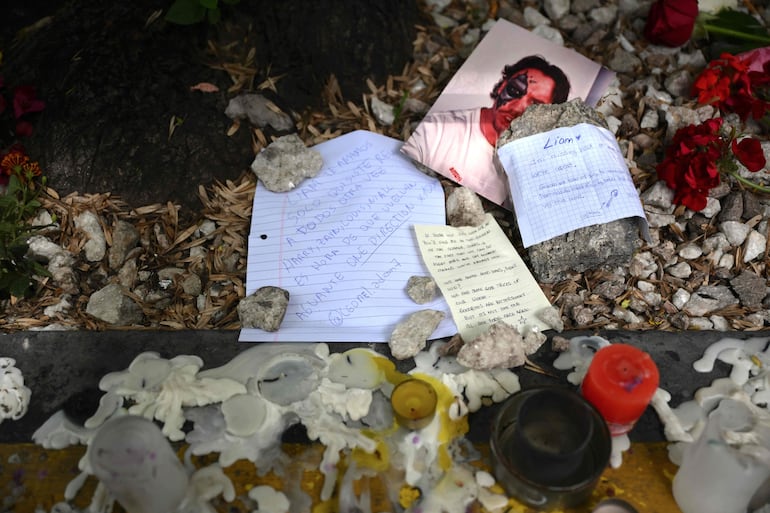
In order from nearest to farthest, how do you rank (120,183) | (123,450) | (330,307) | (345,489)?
1. (123,450)
2. (345,489)
3. (330,307)
4. (120,183)

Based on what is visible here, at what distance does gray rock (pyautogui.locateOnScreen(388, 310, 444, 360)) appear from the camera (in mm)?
1241

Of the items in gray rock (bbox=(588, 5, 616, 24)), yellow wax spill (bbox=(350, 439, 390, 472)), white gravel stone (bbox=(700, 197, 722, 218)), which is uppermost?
gray rock (bbox=(588, 5, 616, 24))

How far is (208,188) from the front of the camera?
1.51m

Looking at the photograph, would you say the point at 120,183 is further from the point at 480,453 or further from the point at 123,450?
the point at 480,453

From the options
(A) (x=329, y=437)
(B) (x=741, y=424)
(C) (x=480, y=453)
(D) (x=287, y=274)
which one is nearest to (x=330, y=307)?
(D) (x=287, y=274)

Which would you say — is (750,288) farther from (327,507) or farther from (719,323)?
(327,507)

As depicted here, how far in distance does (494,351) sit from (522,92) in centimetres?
72

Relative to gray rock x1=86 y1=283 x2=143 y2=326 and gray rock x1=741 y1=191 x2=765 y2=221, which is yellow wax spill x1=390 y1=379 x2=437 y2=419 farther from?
gray rock x1=741 y1=191 x2=765 y2=221

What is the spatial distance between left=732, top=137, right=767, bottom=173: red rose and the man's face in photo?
1.42 ft

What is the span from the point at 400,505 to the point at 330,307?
0.43 meters

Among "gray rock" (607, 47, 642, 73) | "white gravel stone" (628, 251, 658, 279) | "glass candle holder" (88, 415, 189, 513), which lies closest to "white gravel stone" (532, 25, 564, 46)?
"gray rock" (607, 47, 642, 73)

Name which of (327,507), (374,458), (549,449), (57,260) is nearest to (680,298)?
(549,449)

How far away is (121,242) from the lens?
1425mm

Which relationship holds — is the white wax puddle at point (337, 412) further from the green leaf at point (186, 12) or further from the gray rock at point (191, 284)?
the green leaf at point (186, 12)
